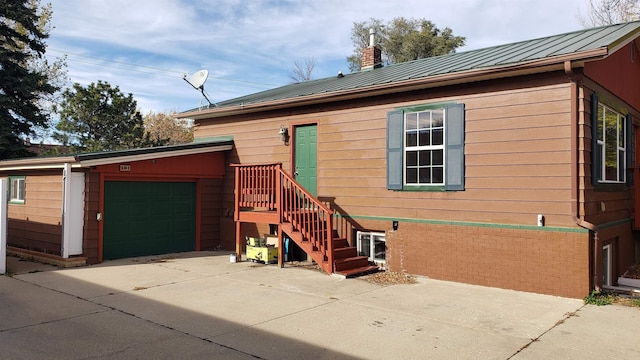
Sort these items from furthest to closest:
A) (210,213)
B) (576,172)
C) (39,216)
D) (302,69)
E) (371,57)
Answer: (302,69)
(371,57)
(210,213)
(39,216)
(576,172)

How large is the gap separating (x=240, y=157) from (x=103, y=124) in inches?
496

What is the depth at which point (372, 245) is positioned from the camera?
9.45 meters

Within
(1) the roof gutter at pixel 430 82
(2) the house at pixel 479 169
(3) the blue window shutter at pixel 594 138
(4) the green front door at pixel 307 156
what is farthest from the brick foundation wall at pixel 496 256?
(1) the roof gutter at pixel 430 82

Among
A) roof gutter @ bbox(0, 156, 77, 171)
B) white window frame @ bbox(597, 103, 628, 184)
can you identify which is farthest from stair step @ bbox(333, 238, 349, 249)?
roof gutter @ bbox(0, 156, 77, 171)

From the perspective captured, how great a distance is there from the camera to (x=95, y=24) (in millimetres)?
19000

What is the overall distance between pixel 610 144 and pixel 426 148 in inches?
130

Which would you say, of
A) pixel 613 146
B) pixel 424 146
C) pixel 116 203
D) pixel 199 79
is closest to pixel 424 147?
pixel 424 146

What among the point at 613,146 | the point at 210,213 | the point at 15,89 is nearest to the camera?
the point at 613,146

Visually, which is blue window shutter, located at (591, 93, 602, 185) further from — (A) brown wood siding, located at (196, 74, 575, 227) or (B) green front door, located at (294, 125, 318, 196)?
(B) green front door, located at (294, 125, 318, 196)

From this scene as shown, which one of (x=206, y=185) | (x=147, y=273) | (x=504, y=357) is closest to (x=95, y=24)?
(x=206, y=185)

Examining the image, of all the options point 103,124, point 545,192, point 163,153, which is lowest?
point 545,192

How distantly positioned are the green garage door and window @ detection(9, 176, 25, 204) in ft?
9.42

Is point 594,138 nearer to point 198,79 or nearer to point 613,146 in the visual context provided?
point 613,146

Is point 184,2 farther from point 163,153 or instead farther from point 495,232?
point 495,232
